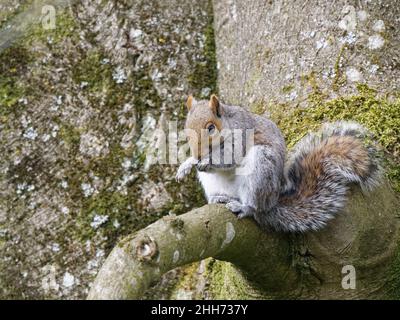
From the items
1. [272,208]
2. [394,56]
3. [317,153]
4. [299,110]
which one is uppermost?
[394,56]

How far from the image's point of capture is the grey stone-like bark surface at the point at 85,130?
7.58ft

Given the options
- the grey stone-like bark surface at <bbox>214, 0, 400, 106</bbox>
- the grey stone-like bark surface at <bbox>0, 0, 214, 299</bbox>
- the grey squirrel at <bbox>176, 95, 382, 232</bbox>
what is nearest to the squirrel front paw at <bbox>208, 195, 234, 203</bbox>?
the grey squirrel at <bbox>176, 95, 382, 232</bbox>

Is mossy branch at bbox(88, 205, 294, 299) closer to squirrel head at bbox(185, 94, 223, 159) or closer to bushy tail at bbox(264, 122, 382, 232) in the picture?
bushy tail at bbox(264, 122, 382, 232)

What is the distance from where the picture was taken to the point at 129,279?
1380 mm

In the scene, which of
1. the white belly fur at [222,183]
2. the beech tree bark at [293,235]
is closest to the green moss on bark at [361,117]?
the beech tree bark at [293,235]

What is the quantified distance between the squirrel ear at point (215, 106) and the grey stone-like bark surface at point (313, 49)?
42 cm

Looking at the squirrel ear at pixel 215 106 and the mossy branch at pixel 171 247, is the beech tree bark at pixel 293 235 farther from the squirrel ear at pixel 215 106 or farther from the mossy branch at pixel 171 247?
the squirrel ear at pixel 215 106

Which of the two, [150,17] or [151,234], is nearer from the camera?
[151,234]

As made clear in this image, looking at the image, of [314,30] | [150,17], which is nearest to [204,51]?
[150,17]

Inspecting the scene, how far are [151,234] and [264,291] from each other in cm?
67

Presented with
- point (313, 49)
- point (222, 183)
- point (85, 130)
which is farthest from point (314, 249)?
point (85, 130)

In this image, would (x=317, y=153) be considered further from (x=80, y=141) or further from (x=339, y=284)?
(x=80, y=141)

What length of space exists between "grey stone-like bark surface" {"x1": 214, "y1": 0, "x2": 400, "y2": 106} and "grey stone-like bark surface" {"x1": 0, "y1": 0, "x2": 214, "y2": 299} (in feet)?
0.70

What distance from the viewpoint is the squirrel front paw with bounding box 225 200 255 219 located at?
180cm
